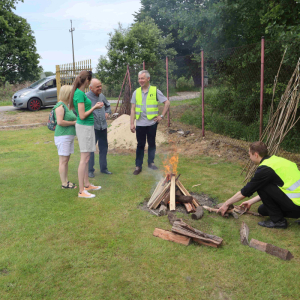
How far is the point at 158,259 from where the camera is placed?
326cm

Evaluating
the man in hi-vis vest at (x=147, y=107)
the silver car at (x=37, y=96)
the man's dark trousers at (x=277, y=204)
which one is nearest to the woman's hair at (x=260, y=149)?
the man's dark trousers at (x=277, y=204)

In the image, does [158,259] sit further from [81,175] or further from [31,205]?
[31,205]

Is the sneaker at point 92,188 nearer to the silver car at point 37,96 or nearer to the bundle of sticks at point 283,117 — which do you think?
the bundle of sticks at point 283,117

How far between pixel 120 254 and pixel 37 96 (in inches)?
591

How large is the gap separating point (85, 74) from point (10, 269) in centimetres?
301

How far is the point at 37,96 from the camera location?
1642 cm

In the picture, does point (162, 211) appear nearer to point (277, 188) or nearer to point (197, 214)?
point (197, 214)

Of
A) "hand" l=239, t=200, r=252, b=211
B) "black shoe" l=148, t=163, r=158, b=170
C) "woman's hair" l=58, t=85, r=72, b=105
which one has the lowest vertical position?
"hand" l=239, t=200, r=252, b=211

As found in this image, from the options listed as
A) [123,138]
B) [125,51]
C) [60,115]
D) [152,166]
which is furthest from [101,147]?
[125,51]

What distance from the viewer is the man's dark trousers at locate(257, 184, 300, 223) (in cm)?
376

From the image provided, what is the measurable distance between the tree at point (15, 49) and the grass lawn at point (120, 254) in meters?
27.7

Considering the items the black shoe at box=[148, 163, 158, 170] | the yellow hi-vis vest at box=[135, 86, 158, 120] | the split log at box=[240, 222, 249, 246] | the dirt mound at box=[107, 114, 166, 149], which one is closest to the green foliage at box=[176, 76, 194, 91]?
the dirt mound at box=[107, 114, 166, 149]

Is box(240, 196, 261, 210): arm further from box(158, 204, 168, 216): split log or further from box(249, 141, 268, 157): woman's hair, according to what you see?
box(158, 204, 168, 216): split log

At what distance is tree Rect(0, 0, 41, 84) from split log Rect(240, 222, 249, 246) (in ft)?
97.7
